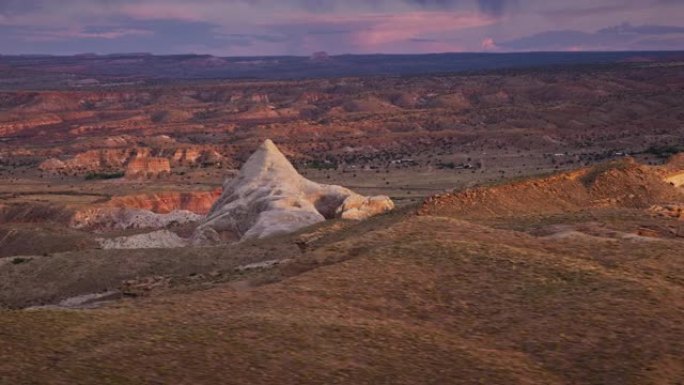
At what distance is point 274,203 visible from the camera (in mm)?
45750

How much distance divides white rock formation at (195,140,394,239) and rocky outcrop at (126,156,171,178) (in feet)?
164

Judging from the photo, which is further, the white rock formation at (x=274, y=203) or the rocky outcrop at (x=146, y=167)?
the rocky outcrop at (x=146, y=167)

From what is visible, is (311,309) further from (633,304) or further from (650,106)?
(650,106)

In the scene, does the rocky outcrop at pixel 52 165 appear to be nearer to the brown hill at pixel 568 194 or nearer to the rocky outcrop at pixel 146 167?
the rocky outcrop at pixel 146 167

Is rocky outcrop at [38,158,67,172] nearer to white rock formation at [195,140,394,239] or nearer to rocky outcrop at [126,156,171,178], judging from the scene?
rocky outcrop at [126,156,171,178]

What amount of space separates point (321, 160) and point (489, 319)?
98.5 meters

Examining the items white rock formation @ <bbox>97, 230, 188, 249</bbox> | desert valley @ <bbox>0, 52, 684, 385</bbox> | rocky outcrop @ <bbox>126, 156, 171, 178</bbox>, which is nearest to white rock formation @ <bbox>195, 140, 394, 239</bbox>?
desert valley @ <bbox>0, 52, 684, 385</bbox>

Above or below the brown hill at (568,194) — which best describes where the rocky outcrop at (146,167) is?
below

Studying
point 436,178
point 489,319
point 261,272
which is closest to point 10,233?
point 261,272

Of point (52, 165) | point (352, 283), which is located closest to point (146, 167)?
point (52, 165)

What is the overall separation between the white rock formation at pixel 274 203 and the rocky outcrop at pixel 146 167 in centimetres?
5007

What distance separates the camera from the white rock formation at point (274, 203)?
42750mm

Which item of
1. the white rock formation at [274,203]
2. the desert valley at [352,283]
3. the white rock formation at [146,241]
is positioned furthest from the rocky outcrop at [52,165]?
the white rock formation at [146,241]

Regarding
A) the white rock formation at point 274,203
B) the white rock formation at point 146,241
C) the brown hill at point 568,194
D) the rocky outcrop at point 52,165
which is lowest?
the rocky outcrop at point 52,165
